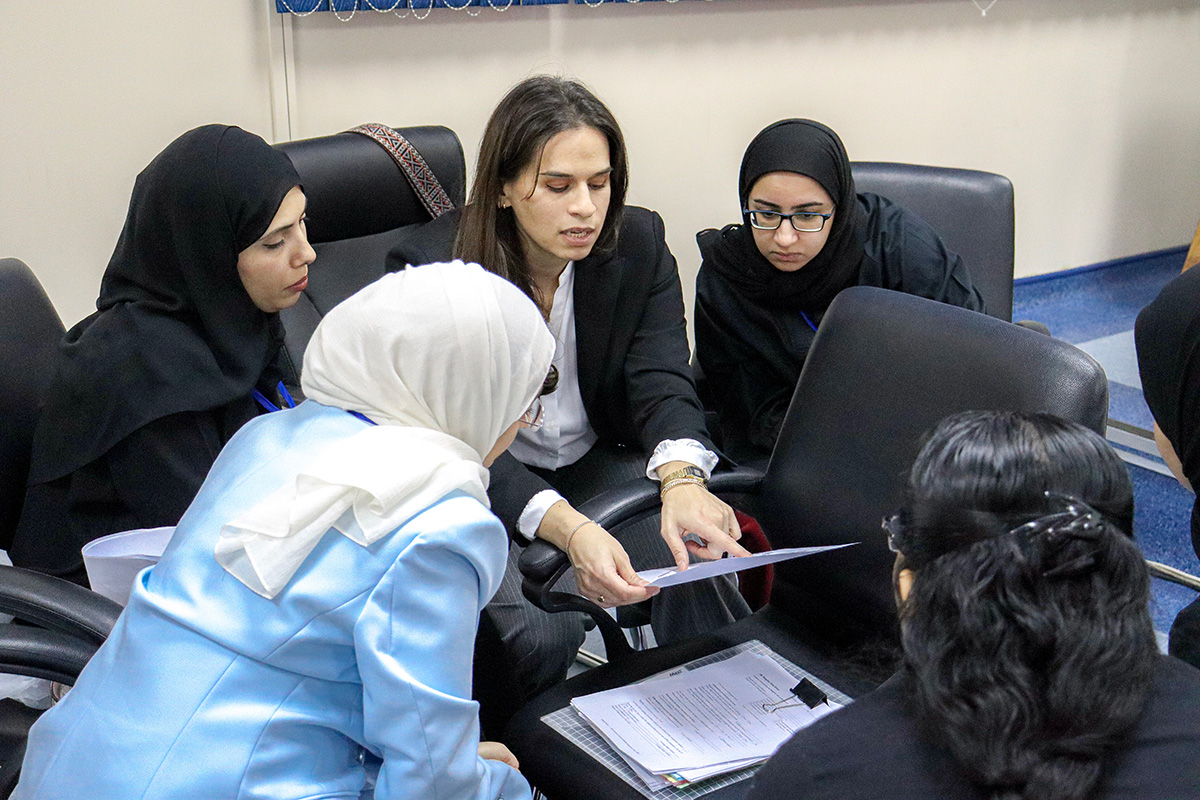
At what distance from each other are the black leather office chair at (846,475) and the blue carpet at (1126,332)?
116cm

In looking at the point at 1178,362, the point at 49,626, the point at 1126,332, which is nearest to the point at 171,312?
the point at 49,626

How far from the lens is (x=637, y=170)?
333 centimetres

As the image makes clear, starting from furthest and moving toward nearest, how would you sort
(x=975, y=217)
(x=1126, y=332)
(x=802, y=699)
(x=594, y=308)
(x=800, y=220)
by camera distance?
(x=1126, y=332), (x=975, y=217), (x=800, y=220), (x=594, y=308), (x=802, y=699)

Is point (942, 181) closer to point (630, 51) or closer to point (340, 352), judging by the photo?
point (630, 51)

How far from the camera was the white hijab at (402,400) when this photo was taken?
41.3 inches

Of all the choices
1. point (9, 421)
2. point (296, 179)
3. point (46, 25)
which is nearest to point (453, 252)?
point (296, 179)

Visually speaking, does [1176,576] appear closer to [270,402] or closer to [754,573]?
[754,573]

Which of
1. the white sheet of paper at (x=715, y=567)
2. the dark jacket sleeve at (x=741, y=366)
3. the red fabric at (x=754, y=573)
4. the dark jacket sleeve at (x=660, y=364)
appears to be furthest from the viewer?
the dark jacket sleeve at (x=741, y=366)

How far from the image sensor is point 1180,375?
157cm

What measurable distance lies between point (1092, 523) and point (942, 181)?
1681 millimetres

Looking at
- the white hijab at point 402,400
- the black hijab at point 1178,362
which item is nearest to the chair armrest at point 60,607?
the white hijab at point 402,400

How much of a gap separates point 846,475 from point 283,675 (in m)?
0.83

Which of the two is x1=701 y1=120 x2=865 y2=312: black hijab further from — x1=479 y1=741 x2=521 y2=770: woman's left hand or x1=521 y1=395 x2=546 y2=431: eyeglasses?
x1=479 y1=741 x2=521 y2=770: woman's left hand

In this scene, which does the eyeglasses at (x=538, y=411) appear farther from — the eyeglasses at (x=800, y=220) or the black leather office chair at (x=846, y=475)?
the eyeglasses at (x=800, y=220)
